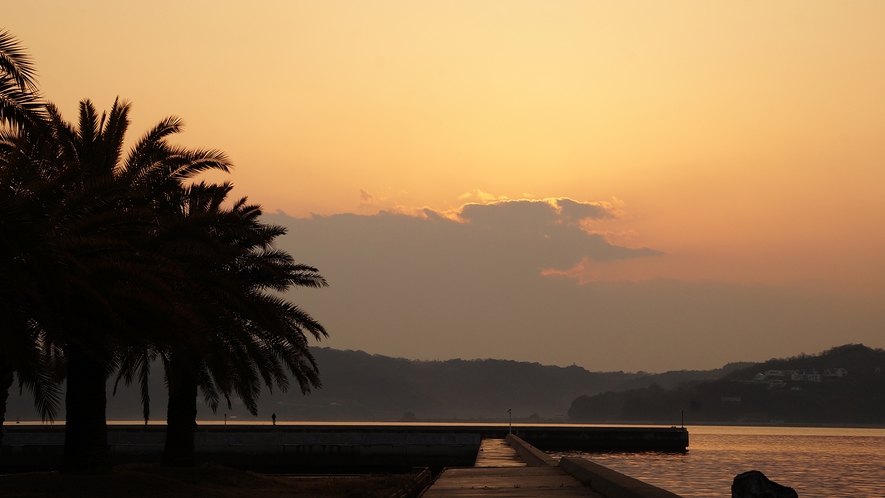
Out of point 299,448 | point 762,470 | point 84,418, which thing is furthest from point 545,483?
point 762,470

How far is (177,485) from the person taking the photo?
25359 mm

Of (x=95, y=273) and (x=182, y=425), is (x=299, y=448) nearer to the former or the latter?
(x=182, y=425)

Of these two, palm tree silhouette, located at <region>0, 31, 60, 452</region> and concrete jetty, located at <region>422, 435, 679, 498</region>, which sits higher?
palm tree silhouette, located at <region>0, 31, 60, 452</region>

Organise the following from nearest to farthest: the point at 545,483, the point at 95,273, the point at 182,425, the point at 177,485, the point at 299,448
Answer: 1. the point at 95,273
2. the point at 545,483
3. the point at 177,485
4. the point at 182,425
5. the point at 299,448

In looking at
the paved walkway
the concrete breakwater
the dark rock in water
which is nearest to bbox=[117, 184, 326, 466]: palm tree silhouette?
the paved walkway

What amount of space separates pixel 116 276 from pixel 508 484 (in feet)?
35.9

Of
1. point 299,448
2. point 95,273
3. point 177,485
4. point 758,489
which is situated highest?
point 95,273

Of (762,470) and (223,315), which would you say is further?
(762,470)

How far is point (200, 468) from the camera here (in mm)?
30250

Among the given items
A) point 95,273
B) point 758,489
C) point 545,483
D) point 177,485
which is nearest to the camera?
point 758,489

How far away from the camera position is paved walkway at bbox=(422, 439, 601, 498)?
2075 centimetres

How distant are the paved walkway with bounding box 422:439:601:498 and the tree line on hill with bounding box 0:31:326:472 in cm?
650

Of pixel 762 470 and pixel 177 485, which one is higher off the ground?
pixel 177 485

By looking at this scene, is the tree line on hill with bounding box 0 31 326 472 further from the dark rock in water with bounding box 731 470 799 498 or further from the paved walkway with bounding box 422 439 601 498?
the dark rock in water with bounding box 731 470 799 498
